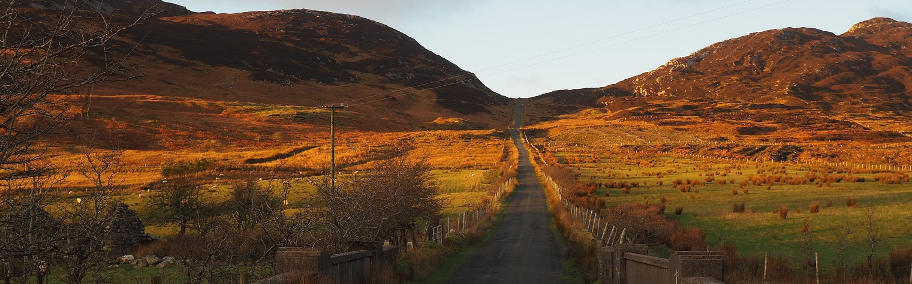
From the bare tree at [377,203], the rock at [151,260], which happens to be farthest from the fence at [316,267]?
the rock at [151,260]

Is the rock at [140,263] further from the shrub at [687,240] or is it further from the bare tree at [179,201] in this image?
the shrub at [687,240]

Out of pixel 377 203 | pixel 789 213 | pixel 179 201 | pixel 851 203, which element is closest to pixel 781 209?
pixel 789 213

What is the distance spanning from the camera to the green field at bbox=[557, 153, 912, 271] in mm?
21531

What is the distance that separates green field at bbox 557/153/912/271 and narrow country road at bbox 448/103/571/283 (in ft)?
18.5

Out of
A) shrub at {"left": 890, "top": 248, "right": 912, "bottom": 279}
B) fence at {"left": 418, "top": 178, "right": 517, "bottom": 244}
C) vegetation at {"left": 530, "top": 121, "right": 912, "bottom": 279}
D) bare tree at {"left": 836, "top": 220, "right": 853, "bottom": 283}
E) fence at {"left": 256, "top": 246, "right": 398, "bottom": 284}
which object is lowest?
fence at {"left": 418, "top": 178, "right": 517, "bottom": 244}

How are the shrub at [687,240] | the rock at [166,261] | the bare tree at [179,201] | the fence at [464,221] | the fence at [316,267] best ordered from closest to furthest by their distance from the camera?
the fence at [316,267] → the shrub at [687,240] → the rock at [166,261] → the fence at [464,221] → the bare tree at [179,201]

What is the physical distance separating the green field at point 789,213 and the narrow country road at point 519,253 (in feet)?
18.5

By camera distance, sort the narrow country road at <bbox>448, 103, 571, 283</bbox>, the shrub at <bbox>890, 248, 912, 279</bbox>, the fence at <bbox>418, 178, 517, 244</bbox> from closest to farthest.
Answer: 1. the shrub at <bbox>890, 248, 912, 279</bbox>
2. the narrow country road at <bbox>448, 103, 571, 283</bbox>
3. the fence at <bbox>418, 178, 517, 244</bbox>

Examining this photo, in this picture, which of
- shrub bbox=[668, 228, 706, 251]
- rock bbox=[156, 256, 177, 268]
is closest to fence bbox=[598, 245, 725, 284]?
shrub bbox=[668, 228, 706, 251]

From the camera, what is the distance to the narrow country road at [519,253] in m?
20.7

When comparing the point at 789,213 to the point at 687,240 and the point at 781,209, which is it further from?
the point at 687,240

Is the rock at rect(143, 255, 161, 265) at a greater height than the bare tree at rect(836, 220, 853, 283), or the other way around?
the bare tree at rect(836, 220, 853, 283)

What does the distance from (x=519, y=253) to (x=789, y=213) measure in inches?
529

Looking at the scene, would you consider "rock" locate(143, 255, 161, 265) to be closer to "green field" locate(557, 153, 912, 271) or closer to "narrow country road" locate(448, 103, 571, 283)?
"narrow country road" locate(448, 103, 571, 283)
